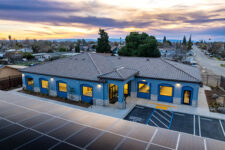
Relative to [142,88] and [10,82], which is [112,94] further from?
[10,82]

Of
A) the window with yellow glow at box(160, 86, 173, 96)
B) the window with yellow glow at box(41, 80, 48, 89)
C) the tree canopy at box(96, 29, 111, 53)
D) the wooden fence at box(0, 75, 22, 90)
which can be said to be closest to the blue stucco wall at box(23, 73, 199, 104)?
the window with yellow glow at box(160, 86, 173, 96)

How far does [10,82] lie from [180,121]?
30.8 m

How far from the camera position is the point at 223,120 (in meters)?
18.1

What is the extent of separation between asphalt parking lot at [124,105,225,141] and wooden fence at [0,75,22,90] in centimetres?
2481

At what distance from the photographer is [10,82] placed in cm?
3088

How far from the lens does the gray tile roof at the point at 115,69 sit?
22.3 meters

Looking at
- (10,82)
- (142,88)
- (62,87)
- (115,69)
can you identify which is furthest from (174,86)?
(10,82)

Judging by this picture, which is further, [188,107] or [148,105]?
[148,105]

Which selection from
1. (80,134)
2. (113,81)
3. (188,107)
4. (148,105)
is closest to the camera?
(80,134)

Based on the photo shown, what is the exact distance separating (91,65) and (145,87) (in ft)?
30.8

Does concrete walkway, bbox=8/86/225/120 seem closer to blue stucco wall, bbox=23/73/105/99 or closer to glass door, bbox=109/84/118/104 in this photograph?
glass door, bbox=109/84/118/104

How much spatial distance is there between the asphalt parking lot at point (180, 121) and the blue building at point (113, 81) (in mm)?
2933

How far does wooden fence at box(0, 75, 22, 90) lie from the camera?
29844 millimetres

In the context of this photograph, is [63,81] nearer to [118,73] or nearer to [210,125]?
[118,73]
